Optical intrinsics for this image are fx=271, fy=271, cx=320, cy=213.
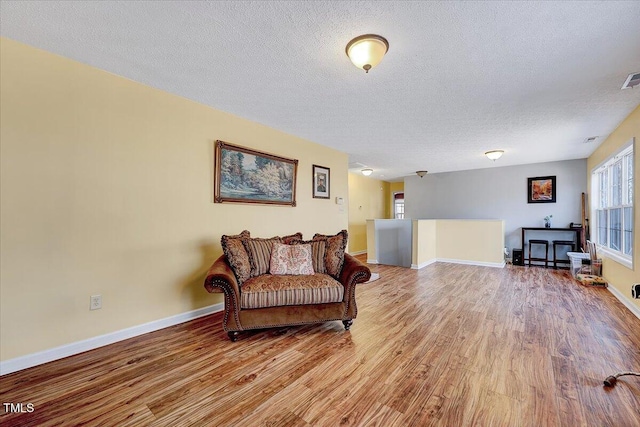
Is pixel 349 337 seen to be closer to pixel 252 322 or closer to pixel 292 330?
pixel 292 330

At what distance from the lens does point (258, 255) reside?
9.38ft

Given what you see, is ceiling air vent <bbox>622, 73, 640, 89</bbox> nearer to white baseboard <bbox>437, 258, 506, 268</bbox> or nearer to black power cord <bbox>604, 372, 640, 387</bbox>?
black power cord <bbox>604, 372, 640, 387</bbox>

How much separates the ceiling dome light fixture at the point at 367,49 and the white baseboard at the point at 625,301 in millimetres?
3818

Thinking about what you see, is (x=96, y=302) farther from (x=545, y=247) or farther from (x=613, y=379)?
(x=545, y=247)

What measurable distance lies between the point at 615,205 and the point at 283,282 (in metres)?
5.09

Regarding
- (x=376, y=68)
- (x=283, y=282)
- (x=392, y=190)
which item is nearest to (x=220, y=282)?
(x=283, y=282)

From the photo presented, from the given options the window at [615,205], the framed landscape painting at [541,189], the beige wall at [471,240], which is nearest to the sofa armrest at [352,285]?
the window at [615,205]

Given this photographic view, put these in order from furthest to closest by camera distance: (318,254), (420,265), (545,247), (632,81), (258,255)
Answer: (545,247) < (420,265) < (318,254) < (258,255) < (632,81)

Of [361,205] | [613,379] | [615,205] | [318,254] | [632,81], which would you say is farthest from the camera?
[361,205]

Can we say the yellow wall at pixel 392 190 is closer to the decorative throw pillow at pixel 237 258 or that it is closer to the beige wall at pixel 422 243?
the beige wall at pixel 422 243

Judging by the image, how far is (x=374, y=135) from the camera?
411 centimetres

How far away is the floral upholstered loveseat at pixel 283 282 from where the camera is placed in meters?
2.36

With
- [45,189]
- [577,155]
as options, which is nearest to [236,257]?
[45,189]

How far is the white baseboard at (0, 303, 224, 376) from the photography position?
6.31ft
